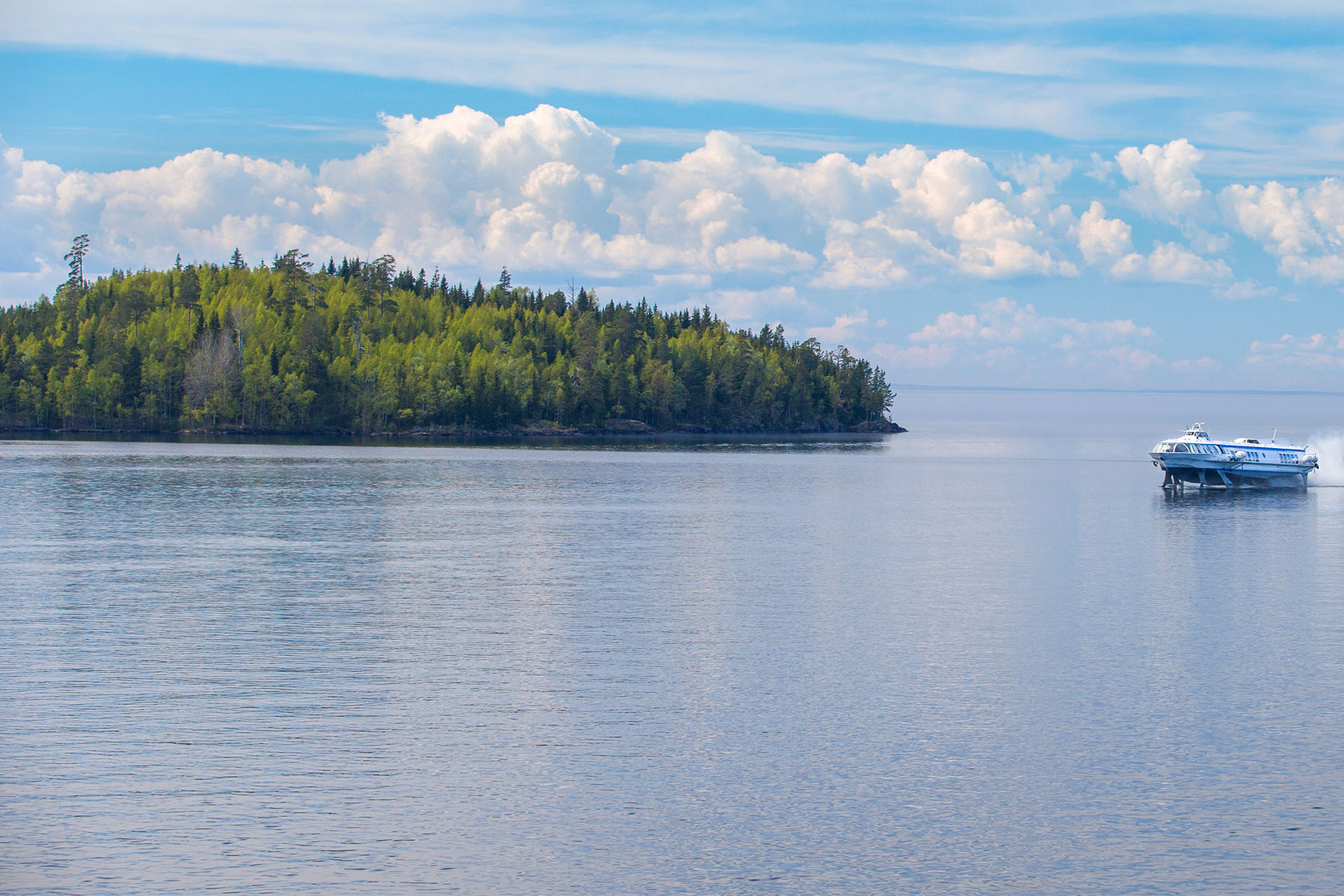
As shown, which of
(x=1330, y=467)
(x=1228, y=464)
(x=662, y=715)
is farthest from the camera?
(x=1330, y=467)

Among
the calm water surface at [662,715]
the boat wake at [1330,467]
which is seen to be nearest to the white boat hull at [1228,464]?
the boat wake at [1330,467]

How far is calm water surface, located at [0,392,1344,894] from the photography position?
1875 cm

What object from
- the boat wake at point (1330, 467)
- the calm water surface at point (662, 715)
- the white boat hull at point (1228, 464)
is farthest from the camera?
the boat wake at point (1330, 467)

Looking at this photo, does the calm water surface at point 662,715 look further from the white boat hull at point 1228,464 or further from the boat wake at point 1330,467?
the boat wake at point 1330,467

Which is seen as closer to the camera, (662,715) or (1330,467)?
(662,715)

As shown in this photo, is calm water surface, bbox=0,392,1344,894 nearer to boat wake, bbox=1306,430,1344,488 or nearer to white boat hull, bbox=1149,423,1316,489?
white boat hull, bbox=1149,423,1316,489

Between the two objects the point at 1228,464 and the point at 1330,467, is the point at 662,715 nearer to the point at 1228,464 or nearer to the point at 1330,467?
the point at 1228,464

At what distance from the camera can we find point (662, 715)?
88.3ft

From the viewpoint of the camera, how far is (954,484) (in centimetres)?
11525

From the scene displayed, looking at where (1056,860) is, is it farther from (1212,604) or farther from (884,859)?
(1212,604)

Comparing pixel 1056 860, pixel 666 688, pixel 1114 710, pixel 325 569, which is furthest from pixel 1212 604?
pixel 325 569

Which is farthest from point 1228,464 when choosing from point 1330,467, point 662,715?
point 662,715

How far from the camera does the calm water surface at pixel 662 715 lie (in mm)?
18750

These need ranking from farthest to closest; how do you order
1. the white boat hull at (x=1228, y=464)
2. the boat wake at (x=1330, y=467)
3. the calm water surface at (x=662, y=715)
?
the boat wake at (x=1330, y=467) < the white boat hull at (x=1228, y=464) < the calm water surface at (x=662, y=715)
